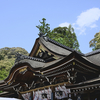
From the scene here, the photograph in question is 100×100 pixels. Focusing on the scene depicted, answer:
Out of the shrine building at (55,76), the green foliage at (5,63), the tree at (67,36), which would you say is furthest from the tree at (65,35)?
the shrine building at (55,76)

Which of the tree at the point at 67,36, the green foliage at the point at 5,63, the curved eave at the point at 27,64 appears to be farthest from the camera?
the tree at the point at 67,36

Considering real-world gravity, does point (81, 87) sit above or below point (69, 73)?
below

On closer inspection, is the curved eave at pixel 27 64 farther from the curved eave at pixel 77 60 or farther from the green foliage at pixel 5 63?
the green foliage at pixel 5 63

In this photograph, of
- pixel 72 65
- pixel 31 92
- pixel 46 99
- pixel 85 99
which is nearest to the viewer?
pixel 72 65

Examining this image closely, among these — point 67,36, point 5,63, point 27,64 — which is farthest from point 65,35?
point 27,64

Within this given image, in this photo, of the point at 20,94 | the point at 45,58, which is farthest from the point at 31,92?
the point at 45,58

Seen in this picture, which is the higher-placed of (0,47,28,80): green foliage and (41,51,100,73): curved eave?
(0,47,28,80): green foliage

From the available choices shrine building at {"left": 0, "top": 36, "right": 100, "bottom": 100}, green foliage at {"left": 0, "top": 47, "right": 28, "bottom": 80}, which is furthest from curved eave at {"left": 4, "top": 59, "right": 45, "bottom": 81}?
green foliage at {"left": 0, "top": 47, "right": 28, "bottom": 80}

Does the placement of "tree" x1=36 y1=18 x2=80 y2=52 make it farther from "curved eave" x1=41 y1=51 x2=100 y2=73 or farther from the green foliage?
"curved eave" x1=41 y1=51 x2=100 y2=73

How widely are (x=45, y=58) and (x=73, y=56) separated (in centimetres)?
554

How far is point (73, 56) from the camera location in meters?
9.30

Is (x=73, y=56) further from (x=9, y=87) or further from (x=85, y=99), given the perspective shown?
(x=9, y=87)

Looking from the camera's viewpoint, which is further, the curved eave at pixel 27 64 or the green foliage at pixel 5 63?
the green foliage at pixel 5 63

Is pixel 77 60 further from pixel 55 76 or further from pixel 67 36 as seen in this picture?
pixel 67 36
